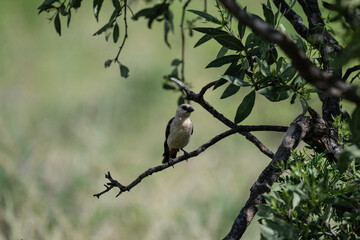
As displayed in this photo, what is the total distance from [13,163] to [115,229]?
958mm

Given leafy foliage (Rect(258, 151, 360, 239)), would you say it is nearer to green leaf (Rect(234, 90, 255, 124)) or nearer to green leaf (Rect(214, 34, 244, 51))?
green leaf (Rect(234, 90, 255, 124))

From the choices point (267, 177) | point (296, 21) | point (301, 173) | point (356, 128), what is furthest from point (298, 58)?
point (296, 21)

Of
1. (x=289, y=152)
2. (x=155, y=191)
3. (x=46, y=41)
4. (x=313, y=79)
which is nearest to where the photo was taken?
(x=313, y=79)

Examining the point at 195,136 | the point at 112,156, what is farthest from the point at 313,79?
the point at 195,136

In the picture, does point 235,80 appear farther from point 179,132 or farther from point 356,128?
Answer: point 179,132

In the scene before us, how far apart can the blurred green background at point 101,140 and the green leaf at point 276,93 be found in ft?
7.05

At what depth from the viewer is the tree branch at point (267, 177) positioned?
141 cm

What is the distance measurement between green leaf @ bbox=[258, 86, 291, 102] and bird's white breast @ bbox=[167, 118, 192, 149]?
7.99 ft

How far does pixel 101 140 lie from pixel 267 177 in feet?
12.7

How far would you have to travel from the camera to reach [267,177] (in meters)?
1.53

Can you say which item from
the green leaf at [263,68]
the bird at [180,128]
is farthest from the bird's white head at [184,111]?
the green leaf at [263,68]

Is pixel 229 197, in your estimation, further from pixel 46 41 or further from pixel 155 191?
pixel 46 41

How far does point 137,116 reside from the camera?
648 cm

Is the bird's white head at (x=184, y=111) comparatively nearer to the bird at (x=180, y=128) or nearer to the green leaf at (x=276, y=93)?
the bird at (x=180, y=128)
